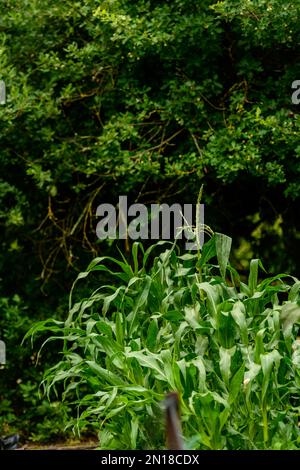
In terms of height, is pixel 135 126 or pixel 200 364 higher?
pixel 135 126

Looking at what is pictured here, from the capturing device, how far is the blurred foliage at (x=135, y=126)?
20.6 ft

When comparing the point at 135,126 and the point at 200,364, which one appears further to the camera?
the point at 135,126

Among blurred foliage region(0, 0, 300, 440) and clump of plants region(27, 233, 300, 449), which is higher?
blurred foliage region(0, 0, 300, 440)

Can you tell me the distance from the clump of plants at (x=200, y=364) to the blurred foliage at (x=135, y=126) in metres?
2.13

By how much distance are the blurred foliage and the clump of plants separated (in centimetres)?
213

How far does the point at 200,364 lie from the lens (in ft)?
11.5

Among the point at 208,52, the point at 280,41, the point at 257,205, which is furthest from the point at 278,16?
the point at 257,205

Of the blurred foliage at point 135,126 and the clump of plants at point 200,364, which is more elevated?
the blurred foliage at point 135,126

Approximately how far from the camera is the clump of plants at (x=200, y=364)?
11.6 ft

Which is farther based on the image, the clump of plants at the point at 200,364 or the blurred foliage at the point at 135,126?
the blurred foliage at the point at 135,126

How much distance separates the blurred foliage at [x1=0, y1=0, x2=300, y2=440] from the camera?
6.27m

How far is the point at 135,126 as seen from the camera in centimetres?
667

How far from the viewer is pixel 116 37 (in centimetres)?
627

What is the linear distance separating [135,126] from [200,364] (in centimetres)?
344
